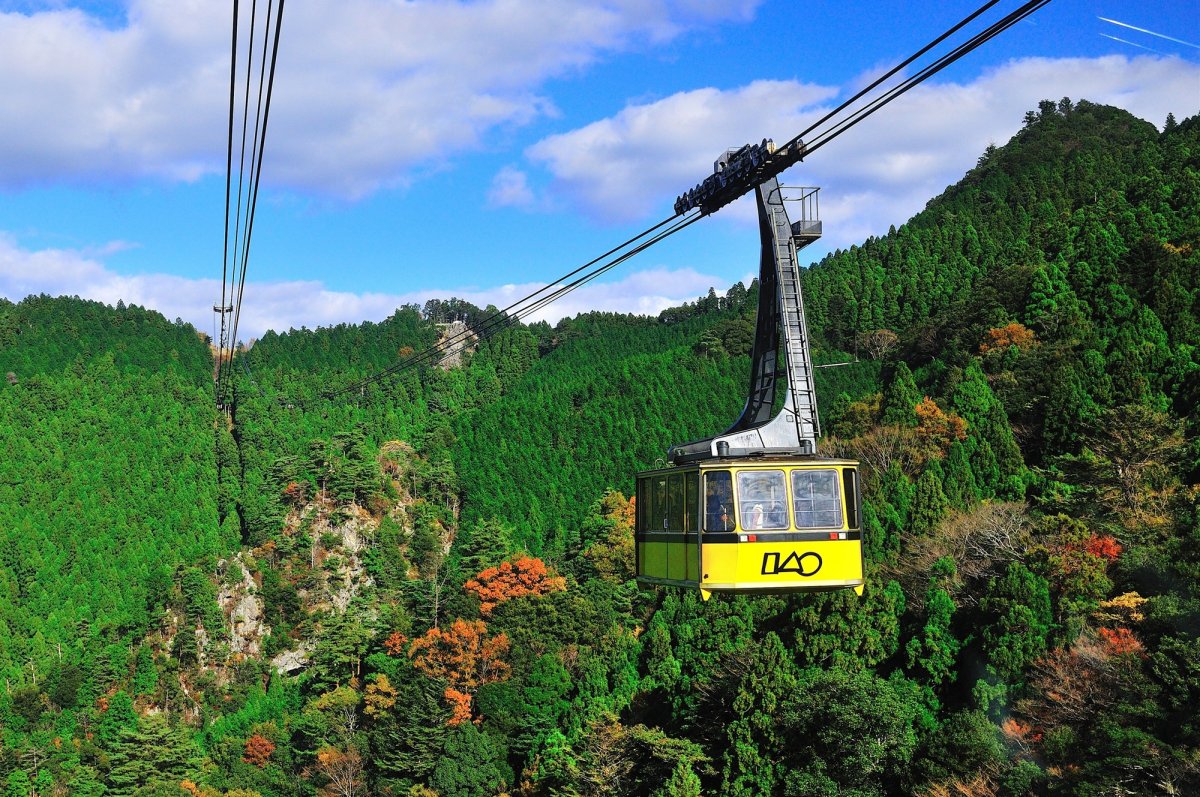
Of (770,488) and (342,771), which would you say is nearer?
(770,488)

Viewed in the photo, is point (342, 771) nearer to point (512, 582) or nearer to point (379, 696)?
point (379, 696)

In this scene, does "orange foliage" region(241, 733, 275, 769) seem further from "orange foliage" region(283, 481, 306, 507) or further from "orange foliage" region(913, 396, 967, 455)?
"orange foliage" region(913, 396, 967, 455)

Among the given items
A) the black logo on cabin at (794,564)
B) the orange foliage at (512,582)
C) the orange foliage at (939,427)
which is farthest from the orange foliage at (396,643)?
the black logo on cabin at (794,564)

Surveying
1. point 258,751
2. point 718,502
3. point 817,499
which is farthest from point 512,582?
point 817,499

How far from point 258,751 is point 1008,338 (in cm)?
5664

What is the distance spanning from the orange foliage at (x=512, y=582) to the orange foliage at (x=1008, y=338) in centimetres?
3339

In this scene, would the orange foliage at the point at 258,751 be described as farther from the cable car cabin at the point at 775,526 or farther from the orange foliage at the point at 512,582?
the cable car cabin at the point at 775,526

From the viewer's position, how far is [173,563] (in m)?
110

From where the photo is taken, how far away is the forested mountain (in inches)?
1577

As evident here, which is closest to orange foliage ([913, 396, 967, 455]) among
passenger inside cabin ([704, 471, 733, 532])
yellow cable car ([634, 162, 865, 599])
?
yellow cable car ([634, 162, 865, 599])

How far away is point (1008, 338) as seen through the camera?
79.4 m

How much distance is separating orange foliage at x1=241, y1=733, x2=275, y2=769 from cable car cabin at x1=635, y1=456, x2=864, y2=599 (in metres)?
63.7

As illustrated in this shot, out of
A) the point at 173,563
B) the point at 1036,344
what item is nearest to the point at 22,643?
the point at 173,563

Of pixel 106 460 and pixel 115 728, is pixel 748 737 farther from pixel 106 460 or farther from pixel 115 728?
pixel 106 460
